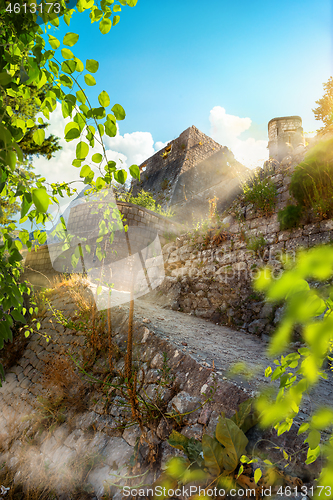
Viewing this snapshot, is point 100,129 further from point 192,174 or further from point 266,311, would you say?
point 192,174

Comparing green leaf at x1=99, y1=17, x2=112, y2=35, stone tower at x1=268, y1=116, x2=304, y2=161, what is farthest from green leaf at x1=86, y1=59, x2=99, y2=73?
stone tower at x1=268, y1=116, x2=304, y2=161

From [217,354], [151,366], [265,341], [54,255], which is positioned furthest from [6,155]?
[54,255]

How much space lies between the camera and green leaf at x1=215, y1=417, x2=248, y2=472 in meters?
1.25

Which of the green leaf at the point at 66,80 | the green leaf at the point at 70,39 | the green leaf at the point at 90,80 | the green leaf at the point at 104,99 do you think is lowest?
the green leaf at the point at 104,99

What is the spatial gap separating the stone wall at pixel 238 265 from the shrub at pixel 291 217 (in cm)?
11

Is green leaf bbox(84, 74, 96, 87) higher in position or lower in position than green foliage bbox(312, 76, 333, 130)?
lower

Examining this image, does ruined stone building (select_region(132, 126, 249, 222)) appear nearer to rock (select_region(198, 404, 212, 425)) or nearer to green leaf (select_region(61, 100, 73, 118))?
rock (select_region(198, 404, 212, 425))

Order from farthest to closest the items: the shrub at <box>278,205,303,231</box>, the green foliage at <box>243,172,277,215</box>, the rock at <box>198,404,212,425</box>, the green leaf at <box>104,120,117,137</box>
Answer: the green foliage at <box>243,172,277,215</box>, the shrub at <box>278,205,303,231</box>, the rock at <box>198,404,212,425</box>, the green leaf at <box>104,120,117,137</box>

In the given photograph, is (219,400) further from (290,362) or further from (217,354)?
(290,362)

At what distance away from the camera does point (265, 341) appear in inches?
156

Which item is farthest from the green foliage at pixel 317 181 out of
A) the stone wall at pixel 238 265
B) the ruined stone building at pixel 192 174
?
the ruined stone building at pixel 192 174

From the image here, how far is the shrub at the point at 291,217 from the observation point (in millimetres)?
4405

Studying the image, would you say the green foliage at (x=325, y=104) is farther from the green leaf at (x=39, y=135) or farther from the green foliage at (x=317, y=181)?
the green leaf at (x=39, y=135)

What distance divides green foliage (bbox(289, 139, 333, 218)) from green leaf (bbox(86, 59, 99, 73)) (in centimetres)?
417
